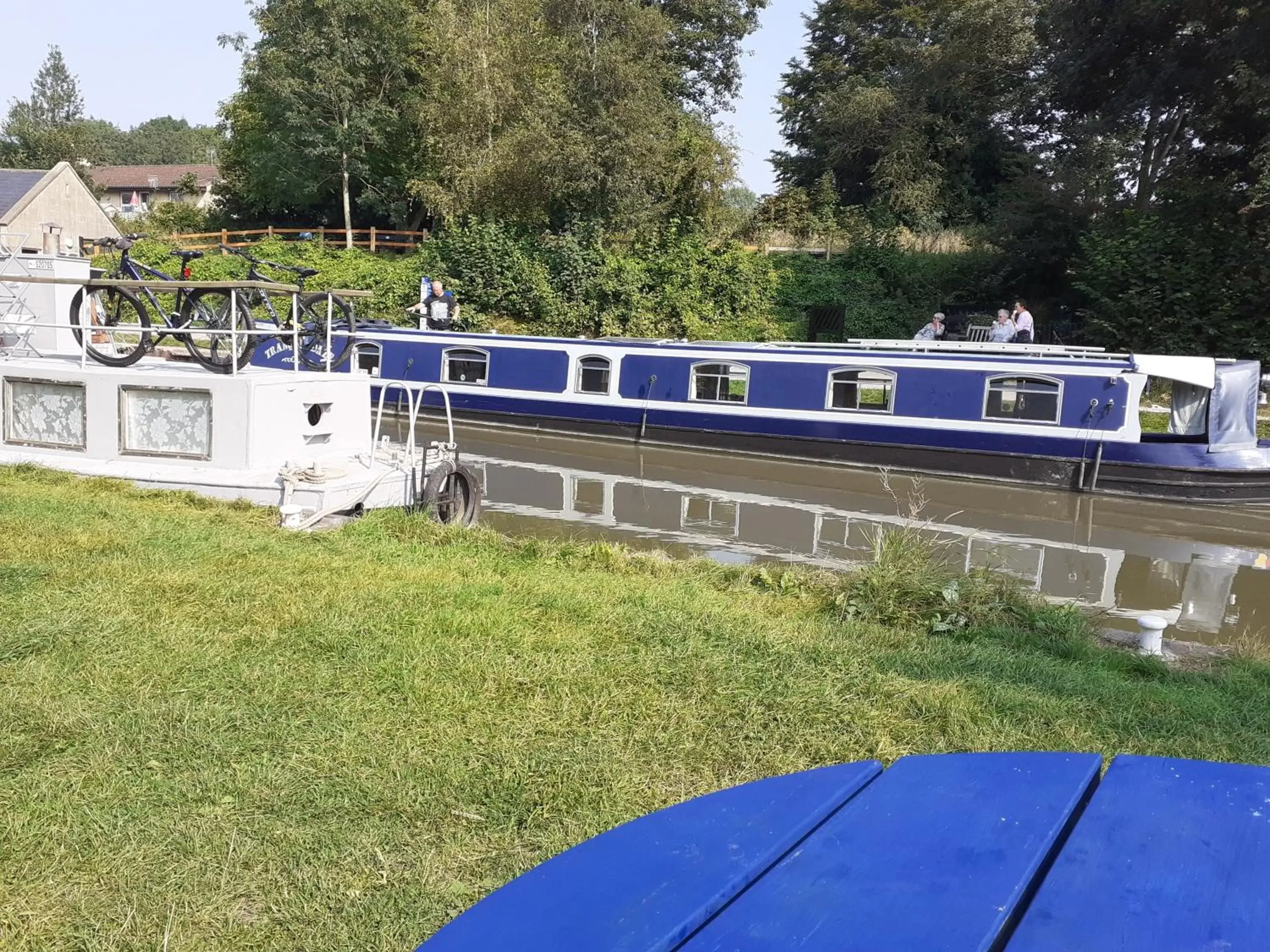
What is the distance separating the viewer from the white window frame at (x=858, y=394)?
1440cm

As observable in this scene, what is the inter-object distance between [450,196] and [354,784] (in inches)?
978

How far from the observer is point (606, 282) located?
78.3 feet

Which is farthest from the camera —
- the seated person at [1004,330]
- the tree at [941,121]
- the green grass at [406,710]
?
the tree at [941,121]

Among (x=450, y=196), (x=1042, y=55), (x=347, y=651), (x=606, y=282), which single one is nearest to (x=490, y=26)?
(x=450, y=196)

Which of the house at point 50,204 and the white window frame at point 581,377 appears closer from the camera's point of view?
the white window frame at point 581,377

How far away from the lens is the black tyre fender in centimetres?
895

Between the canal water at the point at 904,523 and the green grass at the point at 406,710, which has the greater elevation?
the green grass at the point at 406,710

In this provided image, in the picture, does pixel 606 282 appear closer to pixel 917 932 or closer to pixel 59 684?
pixel 59 684

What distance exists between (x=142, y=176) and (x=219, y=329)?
66.2 metres

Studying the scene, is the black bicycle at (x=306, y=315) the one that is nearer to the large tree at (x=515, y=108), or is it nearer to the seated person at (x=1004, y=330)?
the seated person at (x=1004, y=330)

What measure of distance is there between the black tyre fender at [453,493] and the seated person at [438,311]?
9.45m

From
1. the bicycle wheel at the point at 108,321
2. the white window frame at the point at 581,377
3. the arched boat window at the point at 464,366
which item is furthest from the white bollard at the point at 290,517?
the arched boat window at the point at 464,366

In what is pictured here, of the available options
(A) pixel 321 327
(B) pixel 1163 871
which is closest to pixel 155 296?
(A) pixel 321 327

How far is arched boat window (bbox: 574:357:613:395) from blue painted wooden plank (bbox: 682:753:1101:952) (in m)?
15.0
